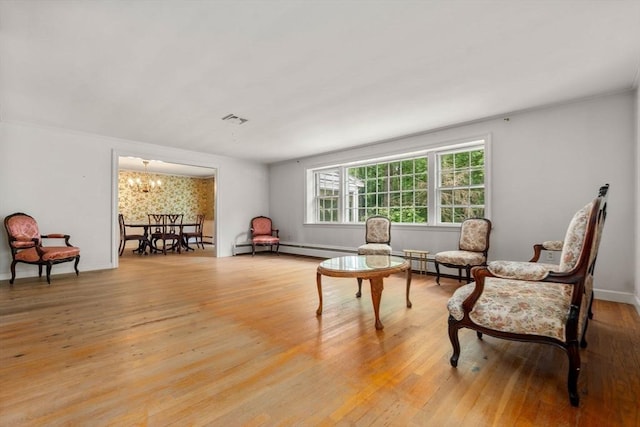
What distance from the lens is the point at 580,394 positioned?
5.20ft

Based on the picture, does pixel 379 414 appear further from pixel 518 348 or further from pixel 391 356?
pixel 518 348

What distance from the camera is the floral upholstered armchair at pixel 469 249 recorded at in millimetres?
3744

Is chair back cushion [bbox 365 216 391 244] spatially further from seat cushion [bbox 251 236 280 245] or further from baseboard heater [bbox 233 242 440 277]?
seat cushion [bbox 251 236 280 245]

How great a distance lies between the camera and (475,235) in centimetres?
408

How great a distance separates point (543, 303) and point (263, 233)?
252 inches

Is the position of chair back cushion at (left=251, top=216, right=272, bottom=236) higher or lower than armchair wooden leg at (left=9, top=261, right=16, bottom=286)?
higher

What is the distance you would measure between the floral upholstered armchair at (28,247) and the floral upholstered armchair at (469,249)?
5.46m

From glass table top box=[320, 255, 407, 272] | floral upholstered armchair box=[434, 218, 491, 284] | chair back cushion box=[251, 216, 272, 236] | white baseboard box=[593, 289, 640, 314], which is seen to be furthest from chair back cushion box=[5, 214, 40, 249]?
white baseboard box=[593, 289, 640, 314]

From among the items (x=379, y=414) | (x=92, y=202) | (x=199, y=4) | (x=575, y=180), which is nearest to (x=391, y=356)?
(x=379, y=414)

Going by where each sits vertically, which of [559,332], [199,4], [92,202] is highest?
[199,4]

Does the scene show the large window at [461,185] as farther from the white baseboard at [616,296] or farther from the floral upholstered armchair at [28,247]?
the floral upholstered armchair at [28,247]

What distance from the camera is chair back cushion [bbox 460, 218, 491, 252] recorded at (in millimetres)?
3998

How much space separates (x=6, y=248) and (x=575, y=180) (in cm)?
794

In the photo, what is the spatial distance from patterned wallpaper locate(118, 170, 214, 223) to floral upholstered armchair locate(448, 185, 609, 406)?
396 inches
